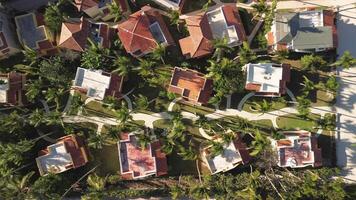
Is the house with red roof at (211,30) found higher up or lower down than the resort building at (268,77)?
higher up

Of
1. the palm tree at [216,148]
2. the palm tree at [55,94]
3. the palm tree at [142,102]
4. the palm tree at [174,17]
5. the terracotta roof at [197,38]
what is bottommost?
the palm tree at [216,148]

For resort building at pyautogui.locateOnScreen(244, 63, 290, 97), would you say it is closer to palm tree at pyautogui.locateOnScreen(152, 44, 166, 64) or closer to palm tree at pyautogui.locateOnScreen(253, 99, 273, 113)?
palm tree at pyautogui.locateOnScreen(253, 99, 273, 113)

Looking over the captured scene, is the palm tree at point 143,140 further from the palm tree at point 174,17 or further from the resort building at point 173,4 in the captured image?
the resort building at point 173,4

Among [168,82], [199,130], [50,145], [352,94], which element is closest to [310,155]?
[352,94]

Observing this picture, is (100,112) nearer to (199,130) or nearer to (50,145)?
(50,145)

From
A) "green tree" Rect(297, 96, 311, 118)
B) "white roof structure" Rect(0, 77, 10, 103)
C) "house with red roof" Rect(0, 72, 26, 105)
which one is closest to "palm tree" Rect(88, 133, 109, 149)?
"house with red roof" Rect(0, 72, 26, 105)

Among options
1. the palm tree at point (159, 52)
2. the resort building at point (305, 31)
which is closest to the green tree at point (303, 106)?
the resort building at point (305, 31)
